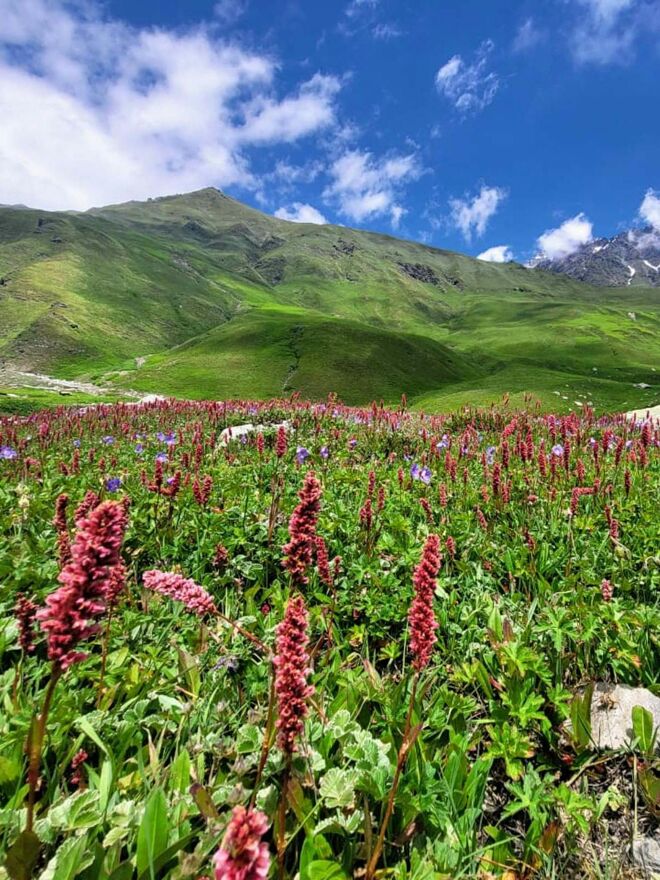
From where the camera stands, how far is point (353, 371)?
79.9m

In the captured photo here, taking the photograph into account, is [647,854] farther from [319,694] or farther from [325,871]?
[319,694]

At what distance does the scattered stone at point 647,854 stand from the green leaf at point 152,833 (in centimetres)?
225

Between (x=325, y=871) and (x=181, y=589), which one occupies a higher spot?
(x=181, y=589)

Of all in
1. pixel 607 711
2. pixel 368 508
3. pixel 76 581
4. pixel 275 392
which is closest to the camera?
pixel 76 581

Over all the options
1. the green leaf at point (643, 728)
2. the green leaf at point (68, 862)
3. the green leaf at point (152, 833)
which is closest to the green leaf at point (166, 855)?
the green leaf at point (152, 833)

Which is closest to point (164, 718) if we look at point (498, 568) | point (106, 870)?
point (106, 870)

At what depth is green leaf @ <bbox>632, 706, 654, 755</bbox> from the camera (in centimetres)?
265

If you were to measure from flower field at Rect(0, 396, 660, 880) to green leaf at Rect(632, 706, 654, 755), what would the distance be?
0.01m

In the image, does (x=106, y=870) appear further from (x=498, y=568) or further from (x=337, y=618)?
(x=498, y=568)

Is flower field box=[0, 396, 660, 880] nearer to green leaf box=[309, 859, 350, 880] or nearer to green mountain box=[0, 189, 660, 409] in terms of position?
green leaf box=[309, 859, 350, 880]

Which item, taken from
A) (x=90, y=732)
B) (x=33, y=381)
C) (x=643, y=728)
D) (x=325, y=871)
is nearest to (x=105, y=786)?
(x=90, y=732)

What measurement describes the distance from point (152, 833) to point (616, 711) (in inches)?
110

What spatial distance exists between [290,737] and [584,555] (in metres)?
4.33

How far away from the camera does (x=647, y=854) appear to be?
226 cm
